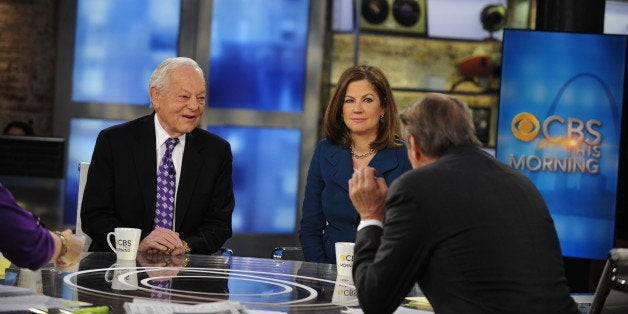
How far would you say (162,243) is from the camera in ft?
10.5

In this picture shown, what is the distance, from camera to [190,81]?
3686mm

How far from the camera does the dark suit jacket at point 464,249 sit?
2.08 meters

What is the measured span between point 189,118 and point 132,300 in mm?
1531

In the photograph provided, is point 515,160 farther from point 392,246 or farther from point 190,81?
point 392,246

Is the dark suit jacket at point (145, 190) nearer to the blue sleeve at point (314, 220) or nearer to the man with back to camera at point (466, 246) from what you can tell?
the blue sleeve at point (314, 220)

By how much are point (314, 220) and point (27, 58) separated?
4.13 meters

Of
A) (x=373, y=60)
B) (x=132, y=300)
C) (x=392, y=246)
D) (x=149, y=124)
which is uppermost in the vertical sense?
(x=373, y=60)

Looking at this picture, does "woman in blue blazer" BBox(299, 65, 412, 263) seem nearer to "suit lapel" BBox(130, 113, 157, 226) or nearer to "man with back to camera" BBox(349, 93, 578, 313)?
"suit lapel" BBox(130, 113, 157, 226)

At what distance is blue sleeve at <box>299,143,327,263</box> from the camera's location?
367 cm

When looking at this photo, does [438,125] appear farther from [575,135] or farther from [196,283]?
[575,135]

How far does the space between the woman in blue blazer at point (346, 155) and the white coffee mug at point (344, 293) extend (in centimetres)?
82

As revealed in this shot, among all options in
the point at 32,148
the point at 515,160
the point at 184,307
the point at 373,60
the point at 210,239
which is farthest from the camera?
the point at 373,60

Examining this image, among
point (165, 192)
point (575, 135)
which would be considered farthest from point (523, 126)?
point (165, 192)

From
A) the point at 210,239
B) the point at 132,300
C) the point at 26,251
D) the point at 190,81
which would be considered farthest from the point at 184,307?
the point at 190,81
